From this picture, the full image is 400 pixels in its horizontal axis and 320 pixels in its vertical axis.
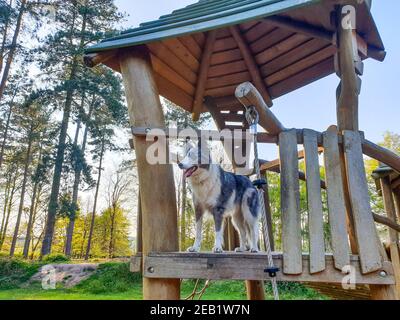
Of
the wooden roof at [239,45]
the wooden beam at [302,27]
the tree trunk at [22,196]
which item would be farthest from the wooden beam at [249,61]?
the tree trunk at [22,196]

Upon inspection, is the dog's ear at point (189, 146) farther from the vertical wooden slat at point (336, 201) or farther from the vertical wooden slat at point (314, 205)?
the vertical wooden slat at point (336, 201)

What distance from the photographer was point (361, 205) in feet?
6.50

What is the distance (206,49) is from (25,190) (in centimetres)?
1693

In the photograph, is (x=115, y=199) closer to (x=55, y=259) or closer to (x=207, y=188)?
(x=55, y=259)

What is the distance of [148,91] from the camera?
242 cm

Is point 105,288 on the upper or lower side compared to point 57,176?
lower

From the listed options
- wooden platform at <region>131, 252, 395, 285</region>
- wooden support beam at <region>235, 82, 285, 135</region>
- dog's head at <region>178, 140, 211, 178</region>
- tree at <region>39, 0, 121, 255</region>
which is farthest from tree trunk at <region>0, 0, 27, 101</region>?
wooden support beam at <region>235, 82, 285, 135</region>

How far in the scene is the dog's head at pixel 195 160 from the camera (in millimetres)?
2338

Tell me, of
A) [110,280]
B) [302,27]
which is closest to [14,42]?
[110,280]

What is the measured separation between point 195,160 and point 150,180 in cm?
40

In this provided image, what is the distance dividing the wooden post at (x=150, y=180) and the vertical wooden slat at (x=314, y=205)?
941mm

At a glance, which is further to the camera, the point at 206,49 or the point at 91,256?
the point at 91,256
